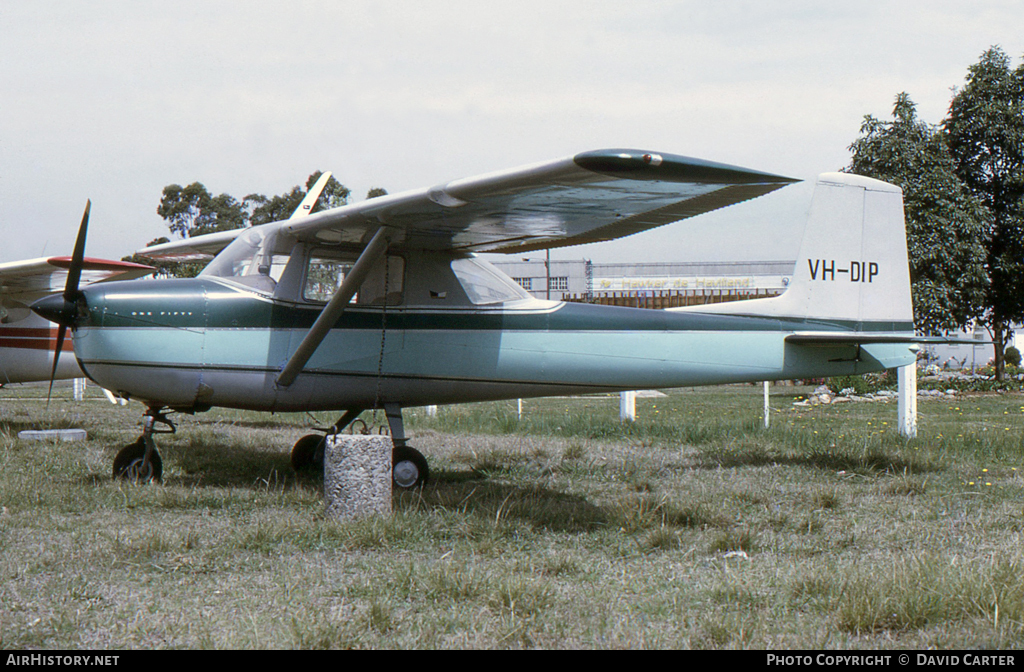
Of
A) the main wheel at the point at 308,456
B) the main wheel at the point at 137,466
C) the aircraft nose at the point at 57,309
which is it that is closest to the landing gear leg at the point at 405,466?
the main wheel at the point at 308,456

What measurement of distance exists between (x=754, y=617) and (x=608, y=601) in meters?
0.64

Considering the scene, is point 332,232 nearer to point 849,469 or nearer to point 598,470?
point 598,470

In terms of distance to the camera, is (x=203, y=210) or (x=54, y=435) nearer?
(x=54, y=435)

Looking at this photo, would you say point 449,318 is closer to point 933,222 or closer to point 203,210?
point 933,222

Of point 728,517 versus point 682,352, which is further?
point 682,352

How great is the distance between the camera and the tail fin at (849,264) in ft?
26.6

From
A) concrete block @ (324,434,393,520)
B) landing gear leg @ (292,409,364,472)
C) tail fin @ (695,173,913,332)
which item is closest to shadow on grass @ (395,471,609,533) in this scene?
concrete block @ (324,434,393,520)

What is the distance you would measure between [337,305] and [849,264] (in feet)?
16.6

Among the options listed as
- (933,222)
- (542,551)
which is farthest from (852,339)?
(933,222)

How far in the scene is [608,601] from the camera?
3711 millimetres

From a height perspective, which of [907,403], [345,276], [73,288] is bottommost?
[907,403]

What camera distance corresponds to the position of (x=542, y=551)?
15.7 feet

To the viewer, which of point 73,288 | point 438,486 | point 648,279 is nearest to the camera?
point 73,288

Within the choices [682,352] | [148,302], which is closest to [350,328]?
[148,302]
